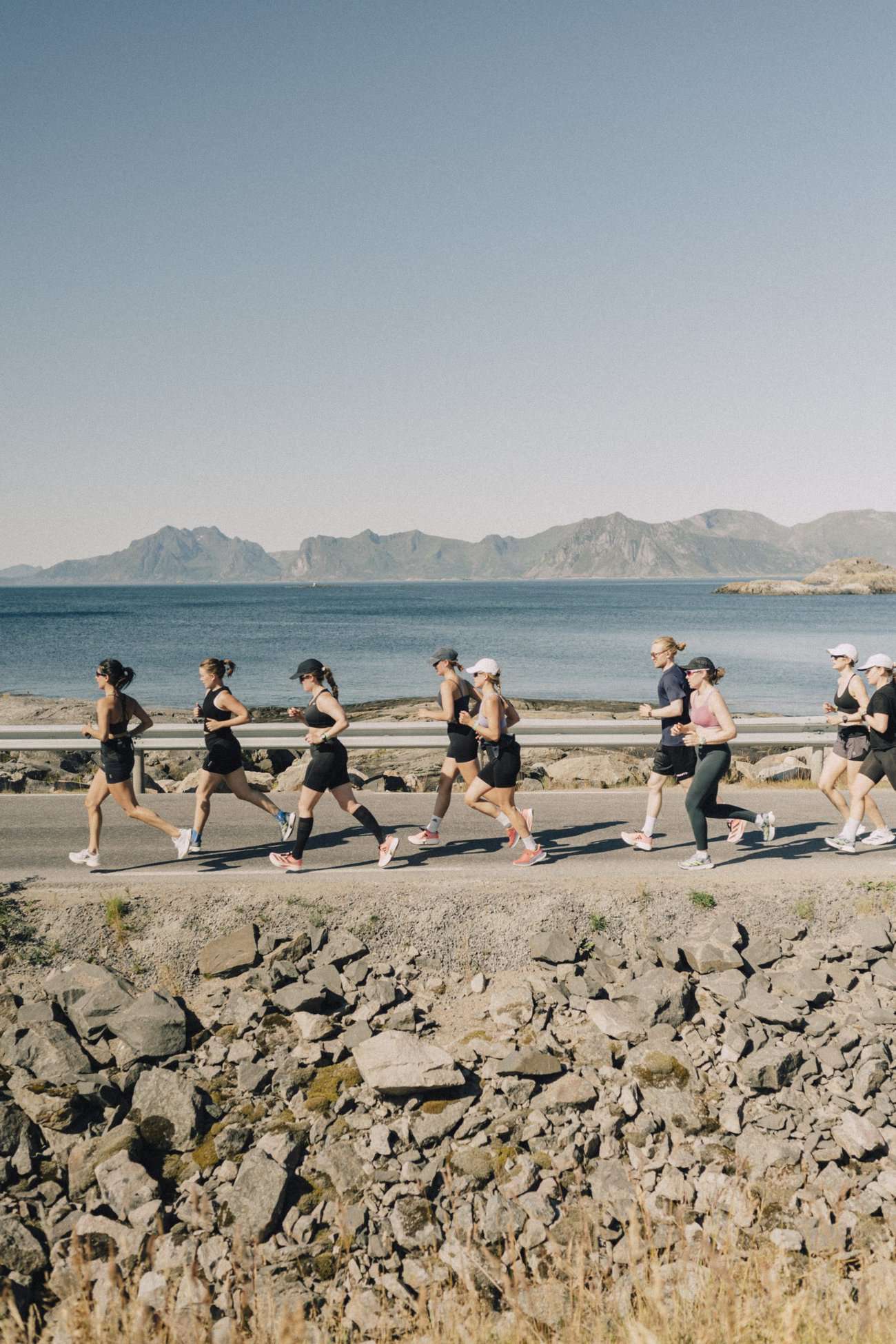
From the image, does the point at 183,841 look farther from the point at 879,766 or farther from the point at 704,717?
the point at 879,766

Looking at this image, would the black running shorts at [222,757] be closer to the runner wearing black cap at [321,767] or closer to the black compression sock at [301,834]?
the runner wearing black cap at [321,767]

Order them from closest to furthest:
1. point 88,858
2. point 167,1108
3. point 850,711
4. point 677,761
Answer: point 167,1108
point 677,761
point 88,858
point 850,711

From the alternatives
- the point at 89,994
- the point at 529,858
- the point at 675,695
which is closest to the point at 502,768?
the point at 529,858

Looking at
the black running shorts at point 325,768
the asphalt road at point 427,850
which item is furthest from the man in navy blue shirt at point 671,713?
the black running shorts at point 325,768

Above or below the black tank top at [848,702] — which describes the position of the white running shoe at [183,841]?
below

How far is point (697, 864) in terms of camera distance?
27.9 feet

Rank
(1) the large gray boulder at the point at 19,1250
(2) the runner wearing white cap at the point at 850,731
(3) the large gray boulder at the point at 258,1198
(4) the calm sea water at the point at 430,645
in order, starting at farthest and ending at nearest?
(4) the calm sea water at the point at 430,645
(2) the runner wearing white cap at the point at 850,731
(3) the large gray boulder at the point at 258,1198
(1) the large gray boulder at the point at 19,1250

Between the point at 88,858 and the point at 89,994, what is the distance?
2.20 metres

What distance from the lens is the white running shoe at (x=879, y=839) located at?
9.35 metres

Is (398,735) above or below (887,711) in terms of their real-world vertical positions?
below

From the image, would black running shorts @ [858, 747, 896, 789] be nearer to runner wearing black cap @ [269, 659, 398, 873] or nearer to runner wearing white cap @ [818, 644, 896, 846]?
runner wearing white cap @ [818, 644, 896, 846]

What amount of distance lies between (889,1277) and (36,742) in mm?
11043

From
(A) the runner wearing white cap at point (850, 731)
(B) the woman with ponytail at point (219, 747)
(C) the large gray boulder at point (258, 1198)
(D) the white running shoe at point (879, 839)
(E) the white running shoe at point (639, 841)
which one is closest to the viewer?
(C) the large gray boulder at point (258, 1198)

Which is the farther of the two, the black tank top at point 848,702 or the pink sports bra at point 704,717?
the black tank top at point 848,702
